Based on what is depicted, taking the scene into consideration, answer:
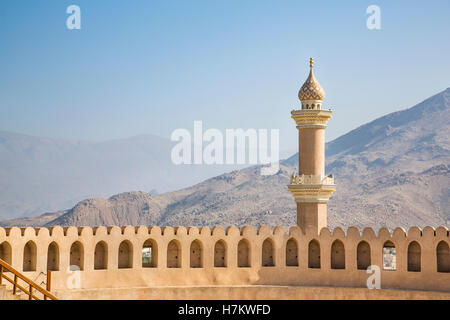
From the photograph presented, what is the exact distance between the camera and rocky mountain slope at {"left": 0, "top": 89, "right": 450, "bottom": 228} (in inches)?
3733

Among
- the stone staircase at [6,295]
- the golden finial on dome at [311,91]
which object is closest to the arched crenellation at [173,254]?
the golden finial on dome at [311,91]

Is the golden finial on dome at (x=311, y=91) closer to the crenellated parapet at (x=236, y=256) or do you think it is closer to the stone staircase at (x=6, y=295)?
the crenellated parapet at (x=236, y=256)

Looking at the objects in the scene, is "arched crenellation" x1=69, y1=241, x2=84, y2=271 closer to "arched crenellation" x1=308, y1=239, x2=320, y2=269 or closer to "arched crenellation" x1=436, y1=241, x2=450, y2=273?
"arched crenellation" x1=308, y1=239, x2=320, y2=269

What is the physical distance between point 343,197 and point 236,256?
270 feet

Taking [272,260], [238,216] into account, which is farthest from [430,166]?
[272,260]

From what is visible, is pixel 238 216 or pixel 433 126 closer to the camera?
pixel 238 216

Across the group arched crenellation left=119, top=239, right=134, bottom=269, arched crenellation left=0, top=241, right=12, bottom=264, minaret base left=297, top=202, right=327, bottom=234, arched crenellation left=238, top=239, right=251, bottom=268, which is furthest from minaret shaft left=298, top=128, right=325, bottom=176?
arched crenellation left=0, top=241, right=12, bottom=264

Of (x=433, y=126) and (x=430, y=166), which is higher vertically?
(x=433, y=126)

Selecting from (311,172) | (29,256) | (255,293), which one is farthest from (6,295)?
(311,172)

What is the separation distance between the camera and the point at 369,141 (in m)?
152

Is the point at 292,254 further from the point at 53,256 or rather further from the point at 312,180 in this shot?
the point at 53,256
